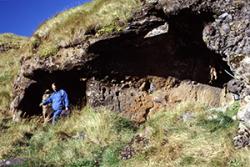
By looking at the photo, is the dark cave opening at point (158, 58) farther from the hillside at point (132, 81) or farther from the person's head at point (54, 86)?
the person's head at point (54, 86)

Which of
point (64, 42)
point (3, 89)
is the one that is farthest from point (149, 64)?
point (3, 89)

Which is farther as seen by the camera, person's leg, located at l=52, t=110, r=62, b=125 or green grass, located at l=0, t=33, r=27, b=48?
green grass, located at l=0, t=33, r=27, b=48

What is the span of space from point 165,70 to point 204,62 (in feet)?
4.53

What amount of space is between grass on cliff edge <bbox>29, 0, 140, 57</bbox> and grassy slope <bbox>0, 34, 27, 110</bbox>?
342 centimetres

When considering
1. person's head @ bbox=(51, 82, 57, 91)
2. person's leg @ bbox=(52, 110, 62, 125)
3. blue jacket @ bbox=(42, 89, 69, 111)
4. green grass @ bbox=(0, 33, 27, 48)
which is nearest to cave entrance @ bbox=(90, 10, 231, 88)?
blue jacket @ bbox=(42, 89, 69, 111)

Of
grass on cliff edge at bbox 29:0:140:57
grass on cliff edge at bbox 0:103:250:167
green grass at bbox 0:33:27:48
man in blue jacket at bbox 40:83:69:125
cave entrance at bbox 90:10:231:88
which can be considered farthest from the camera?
green grass at bbox 0:33:27:48

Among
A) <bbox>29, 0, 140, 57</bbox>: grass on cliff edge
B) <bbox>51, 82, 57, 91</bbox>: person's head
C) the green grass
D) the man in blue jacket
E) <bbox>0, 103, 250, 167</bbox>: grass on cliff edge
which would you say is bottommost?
<bbox>0, 103, 250, 167</bbox>: grass on cliff edge

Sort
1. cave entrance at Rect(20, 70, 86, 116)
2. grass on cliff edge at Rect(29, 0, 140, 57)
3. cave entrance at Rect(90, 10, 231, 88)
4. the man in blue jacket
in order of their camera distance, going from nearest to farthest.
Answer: cave entrance at Rect(90, 10, 231, 88)
grass on cliff edge at Rect(29, 0, 140, 57)
the man in blue jacket
cave entrance at Rect(20, 70, 86, 116)

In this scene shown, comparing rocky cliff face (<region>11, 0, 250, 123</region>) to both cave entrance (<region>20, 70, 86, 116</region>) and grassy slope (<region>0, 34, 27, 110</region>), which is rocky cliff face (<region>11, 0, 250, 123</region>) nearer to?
cave entrance (<region>20, 70, 86, 116</region>)

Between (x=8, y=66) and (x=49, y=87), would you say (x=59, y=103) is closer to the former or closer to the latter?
(x=49, y=87)

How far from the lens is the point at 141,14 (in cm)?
1745

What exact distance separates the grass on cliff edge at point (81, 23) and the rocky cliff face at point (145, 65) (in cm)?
26

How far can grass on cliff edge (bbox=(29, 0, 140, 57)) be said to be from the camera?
59.0 ft

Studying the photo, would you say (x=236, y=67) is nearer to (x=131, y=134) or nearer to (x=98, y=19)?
(x=131, y=134)
